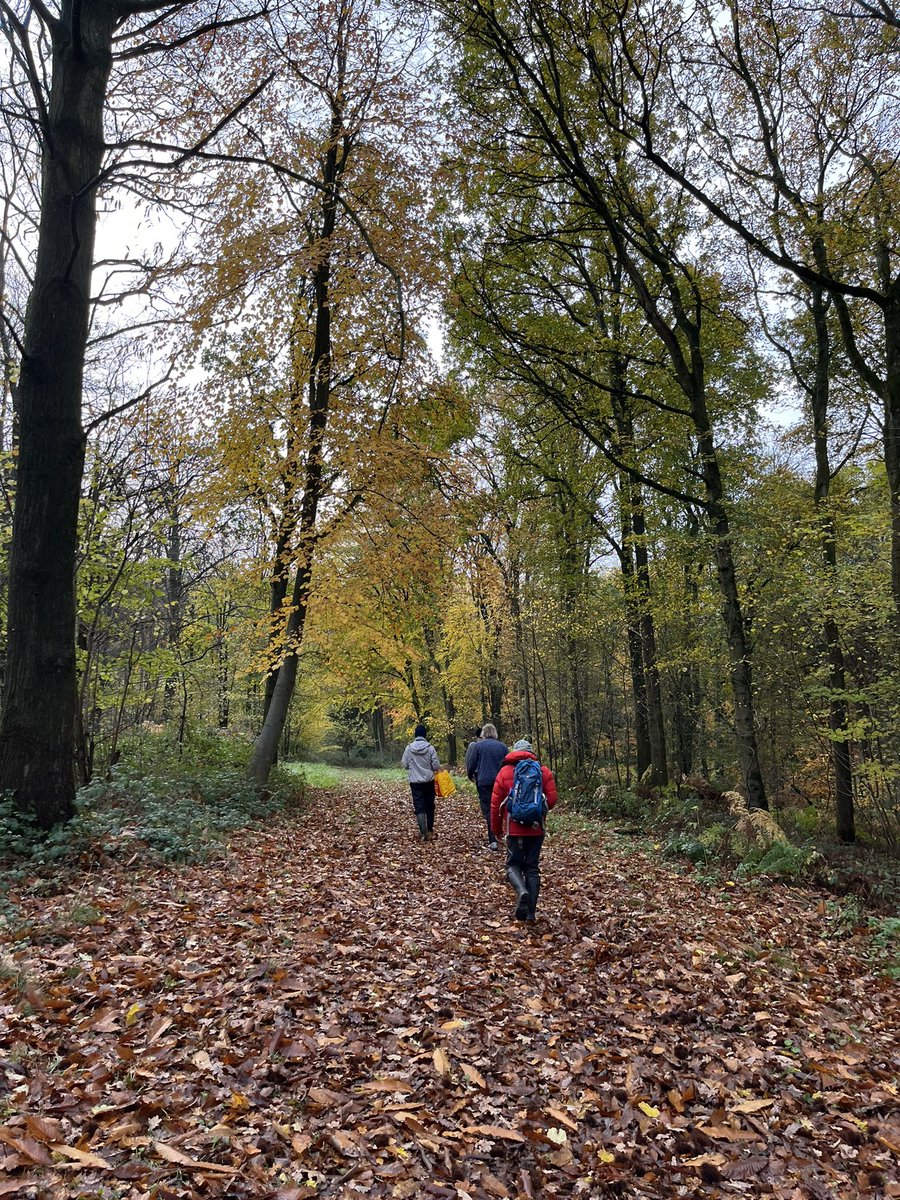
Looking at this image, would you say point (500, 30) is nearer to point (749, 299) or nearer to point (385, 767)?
point (749, 299)

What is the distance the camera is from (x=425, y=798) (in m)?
11.0

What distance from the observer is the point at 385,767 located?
120 feet

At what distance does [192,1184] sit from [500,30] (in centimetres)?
1250

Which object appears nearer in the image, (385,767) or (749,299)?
(749,299)

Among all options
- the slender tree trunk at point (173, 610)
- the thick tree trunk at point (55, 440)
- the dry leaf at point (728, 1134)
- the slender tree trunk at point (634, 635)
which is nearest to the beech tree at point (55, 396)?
the thick tree trunk at point (55, 440)

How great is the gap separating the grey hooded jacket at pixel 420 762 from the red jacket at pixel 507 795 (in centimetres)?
355

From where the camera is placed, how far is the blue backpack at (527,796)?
669 cm

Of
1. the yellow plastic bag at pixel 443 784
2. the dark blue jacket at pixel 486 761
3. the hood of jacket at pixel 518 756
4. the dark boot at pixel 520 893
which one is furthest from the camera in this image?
the yellow plastic bag at pixel 443 784

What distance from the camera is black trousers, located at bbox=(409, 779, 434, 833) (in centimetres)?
1094

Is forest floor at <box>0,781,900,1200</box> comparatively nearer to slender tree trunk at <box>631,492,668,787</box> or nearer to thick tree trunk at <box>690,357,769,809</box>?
thick tree trunk at <box>690,357,769,809</box>

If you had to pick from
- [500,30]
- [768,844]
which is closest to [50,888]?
[768,844]

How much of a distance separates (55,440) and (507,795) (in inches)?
240

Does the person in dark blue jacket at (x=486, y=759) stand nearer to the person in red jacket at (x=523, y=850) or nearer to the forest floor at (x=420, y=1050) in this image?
the person in red jacket at (x=523, y=850)

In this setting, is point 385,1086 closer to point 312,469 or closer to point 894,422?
point 312,469
